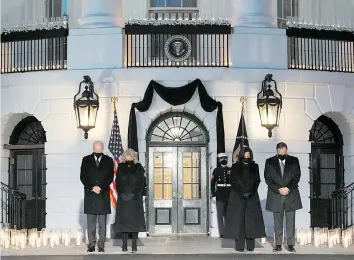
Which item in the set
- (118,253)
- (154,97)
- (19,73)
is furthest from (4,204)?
(118,253)

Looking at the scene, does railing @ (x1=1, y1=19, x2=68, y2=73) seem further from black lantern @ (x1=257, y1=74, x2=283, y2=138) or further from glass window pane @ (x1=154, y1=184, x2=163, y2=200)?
black lantern @ (x1=257, y1=74, x2=283, y2=138)

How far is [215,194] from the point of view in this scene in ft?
76.7

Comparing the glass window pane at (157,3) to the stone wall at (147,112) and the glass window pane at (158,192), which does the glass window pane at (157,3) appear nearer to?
the stone wall at (147,112)

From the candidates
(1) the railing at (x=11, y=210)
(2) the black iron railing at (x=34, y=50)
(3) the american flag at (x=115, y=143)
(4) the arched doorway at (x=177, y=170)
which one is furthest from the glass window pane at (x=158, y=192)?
(2) the black iron railing at (x=34, y=50)

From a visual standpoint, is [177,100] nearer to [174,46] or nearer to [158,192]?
[174,46]

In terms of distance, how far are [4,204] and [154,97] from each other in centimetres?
520

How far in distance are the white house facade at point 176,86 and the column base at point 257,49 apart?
1.0 inches

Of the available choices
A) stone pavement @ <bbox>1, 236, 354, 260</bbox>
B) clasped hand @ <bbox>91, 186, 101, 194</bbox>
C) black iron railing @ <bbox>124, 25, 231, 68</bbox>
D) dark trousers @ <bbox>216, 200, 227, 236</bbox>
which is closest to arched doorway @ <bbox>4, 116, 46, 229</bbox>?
black iron railing @ <bbox>124, 25, 231, 68</bbox>

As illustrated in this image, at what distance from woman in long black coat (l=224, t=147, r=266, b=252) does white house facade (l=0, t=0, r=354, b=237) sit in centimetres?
476

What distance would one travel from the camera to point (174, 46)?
969 inches

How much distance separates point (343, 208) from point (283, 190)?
22.4 ft

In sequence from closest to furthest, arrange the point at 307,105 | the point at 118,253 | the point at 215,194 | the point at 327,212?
the point at 118,253, the point at 215,194, the point at 307,105, the point at 327,212

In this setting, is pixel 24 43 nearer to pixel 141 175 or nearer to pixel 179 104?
pixel 179 104

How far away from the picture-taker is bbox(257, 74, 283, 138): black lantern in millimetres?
23984
